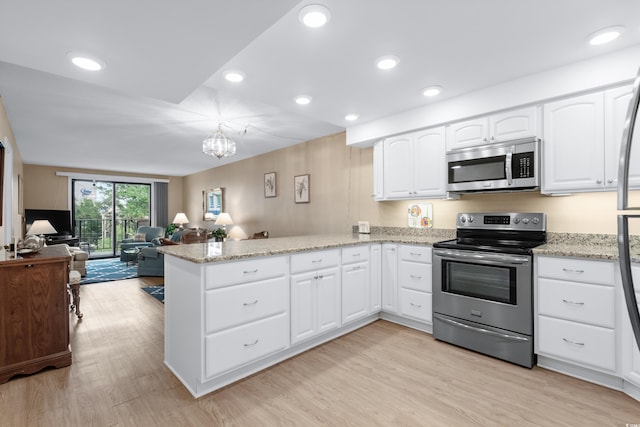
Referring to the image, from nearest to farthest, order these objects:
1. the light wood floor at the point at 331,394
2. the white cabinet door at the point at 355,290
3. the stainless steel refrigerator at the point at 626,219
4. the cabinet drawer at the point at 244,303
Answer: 1. the stainless steel refrigerator at the point at 626,219
2. the light wood floor at the point at 331,394
3. the cabinet drawer at the point at 244,303
4. the white cabinet door at the point at 355,290

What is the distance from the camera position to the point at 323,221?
4.68 metres

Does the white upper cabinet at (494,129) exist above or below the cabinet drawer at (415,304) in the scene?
above

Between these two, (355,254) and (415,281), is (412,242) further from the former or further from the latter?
(355,254)

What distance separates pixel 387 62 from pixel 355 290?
2.00 meters

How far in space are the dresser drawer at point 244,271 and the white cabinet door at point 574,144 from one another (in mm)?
2224

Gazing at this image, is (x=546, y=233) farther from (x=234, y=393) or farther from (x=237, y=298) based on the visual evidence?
(x=234, y=393)

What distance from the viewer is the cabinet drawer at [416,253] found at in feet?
9.68

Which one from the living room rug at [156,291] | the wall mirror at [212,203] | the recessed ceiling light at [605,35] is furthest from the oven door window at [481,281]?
the wall mirror at [212,203]

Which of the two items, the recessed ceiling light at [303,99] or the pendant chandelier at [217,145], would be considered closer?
the recessed ceiling light at [303,99]

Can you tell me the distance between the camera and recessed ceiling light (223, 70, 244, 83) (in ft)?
7.89

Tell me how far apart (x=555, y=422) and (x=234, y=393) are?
6.19 ft

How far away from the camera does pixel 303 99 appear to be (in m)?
2.96

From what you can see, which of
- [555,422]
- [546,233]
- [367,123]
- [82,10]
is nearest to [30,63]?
[82,10]

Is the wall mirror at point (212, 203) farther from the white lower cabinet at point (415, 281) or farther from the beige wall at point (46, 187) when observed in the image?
the white lower cabinet at point (415, 281)
